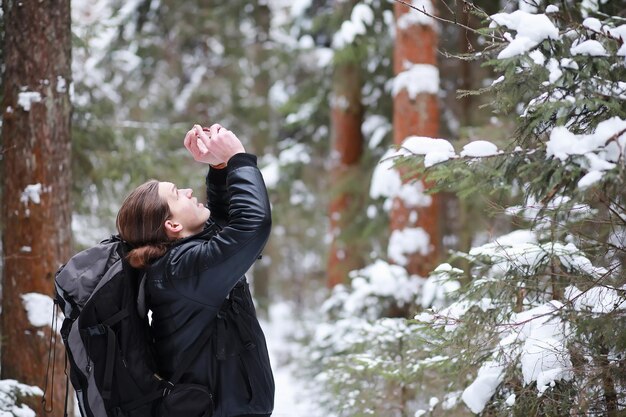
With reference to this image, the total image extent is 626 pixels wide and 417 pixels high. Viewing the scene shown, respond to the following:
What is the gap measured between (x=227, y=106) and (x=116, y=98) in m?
5.64

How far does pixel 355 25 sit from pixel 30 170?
242 inches

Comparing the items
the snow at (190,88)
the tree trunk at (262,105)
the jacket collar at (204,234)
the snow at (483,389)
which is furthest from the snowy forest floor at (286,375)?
the snow at (190,88)

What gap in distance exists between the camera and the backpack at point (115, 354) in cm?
279

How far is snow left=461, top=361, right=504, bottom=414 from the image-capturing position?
11.5ft

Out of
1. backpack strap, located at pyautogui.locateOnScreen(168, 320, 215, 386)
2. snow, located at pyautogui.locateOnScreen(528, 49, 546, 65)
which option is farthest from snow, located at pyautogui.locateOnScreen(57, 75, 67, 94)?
snow, located at pyautogui.locateOnScreen(528, 49, 546, 65)

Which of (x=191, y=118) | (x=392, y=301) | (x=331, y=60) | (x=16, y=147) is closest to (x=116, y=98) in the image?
(x=331, y=60)

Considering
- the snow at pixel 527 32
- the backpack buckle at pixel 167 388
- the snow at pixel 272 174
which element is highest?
the snow at pixel 272 174

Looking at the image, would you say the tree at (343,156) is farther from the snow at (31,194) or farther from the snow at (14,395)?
the snow at (14,395)

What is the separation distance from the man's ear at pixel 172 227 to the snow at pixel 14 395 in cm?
204

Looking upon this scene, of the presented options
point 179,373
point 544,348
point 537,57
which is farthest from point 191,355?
point 537,57

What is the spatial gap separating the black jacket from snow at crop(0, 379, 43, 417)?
6.04 feet

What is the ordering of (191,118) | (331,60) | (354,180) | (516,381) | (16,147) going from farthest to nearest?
(191,118) < (354,180) < (331,60) < (16,147) < (516,381)

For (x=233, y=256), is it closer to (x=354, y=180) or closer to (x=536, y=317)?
(x=536, y=317)

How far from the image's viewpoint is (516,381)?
11.4ft
